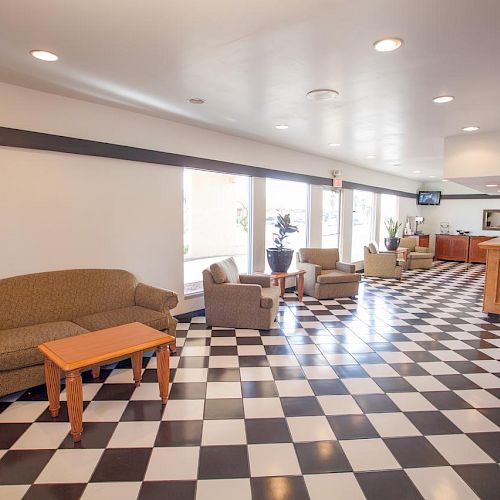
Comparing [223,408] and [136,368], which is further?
[136,368]

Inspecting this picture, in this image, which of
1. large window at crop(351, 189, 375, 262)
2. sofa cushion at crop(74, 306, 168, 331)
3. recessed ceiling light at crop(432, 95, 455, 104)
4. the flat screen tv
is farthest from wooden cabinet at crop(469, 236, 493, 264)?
sofa cushion at crop(74, 306, 168, 331)

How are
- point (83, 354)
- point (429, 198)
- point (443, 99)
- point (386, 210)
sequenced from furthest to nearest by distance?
point (429, 198), point (386, 210), point (443, 99), point (83, 354)

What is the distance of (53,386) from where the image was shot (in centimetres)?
258

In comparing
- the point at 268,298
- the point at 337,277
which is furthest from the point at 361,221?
the point at 268,298

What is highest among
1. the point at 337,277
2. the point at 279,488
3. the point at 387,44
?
the point at 387,44

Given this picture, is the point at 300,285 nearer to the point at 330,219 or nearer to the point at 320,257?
the point at 320,257

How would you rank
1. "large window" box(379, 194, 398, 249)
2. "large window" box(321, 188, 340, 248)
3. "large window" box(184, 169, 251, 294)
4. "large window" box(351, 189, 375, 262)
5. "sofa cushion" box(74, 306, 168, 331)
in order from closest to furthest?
"sofa cushion" box(74, 306, 168, 331)
"large window" box(184, 169, 251, 294)
"large window" box(321, 188, 340, 248)
"large window" box(351, 189, 375, 262)
"large window" box(379, 194, 398, 249)

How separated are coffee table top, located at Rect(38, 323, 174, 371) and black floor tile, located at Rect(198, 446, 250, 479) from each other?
2.67ft

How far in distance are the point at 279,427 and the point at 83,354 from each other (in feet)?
4.56

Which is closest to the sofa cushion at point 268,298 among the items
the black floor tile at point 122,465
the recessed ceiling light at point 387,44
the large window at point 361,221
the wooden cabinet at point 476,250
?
the black floor tile at point 122,465

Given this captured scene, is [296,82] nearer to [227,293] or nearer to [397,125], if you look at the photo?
[397,125]

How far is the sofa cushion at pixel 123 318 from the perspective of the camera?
10.8ft

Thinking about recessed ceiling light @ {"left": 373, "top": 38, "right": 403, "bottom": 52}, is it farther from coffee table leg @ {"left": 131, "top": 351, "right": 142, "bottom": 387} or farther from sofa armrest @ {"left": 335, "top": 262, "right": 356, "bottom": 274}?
sofa armrest @ {"left": 335, "top": 262, "right": 356, "bottom": 274}

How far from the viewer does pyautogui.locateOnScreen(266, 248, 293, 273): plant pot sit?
5.80m
